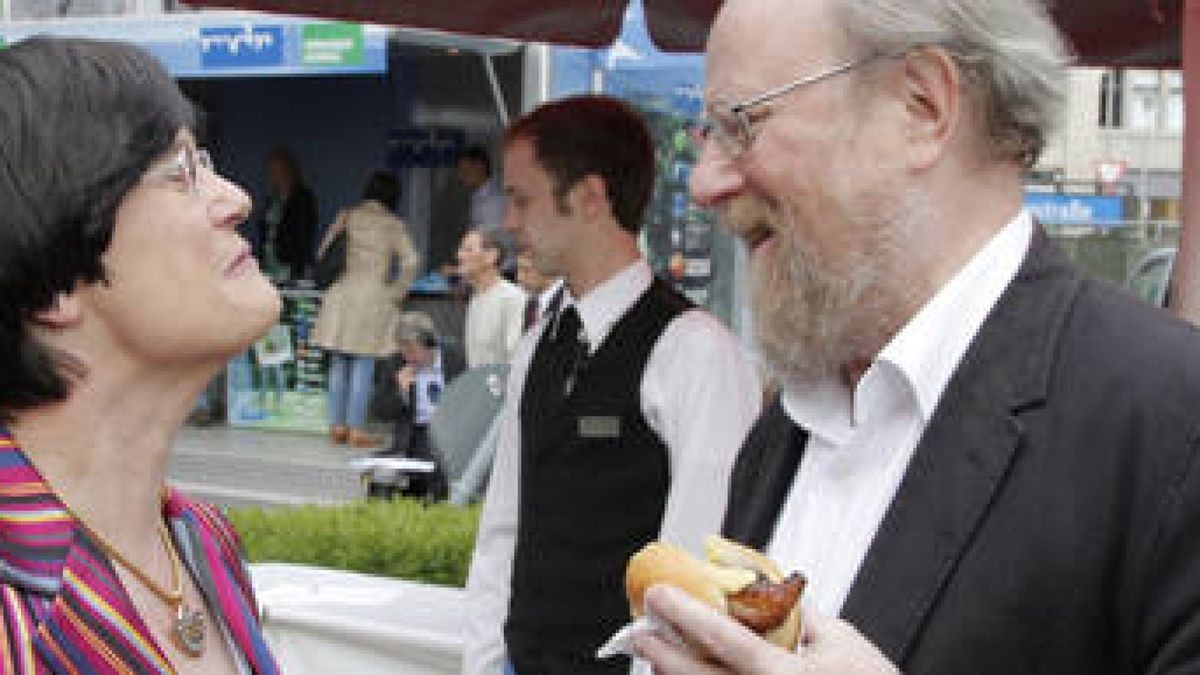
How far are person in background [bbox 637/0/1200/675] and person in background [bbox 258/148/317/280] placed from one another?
1182 cm

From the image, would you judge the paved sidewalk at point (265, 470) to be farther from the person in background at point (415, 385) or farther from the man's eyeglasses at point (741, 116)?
the man's eyeglasses at point (741, 116)

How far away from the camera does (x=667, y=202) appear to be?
11508 mm

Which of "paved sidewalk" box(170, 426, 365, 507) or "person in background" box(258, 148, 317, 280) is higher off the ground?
"person in background" box(258, 148, 317, 280)

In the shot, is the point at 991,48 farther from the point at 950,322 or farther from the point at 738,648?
the point at 738,648

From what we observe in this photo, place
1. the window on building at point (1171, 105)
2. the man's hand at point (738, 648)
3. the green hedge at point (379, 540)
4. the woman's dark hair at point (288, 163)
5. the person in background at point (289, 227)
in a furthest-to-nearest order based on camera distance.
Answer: the window on building at point (1171, 105), the person in background at point (289, 227), the woman's dark hair at point (288, 163), the green hedge at point (379, 540), the man's hand at point (738, 648)

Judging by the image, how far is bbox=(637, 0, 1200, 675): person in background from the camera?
142 centimetres

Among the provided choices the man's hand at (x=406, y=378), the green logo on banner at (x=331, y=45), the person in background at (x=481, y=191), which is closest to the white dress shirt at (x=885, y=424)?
the man's hand at (x=406, y=378)

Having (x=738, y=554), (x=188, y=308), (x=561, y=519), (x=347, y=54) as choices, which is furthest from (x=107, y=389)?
(x=347, y=54)

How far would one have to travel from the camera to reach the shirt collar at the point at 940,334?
165 centimetres

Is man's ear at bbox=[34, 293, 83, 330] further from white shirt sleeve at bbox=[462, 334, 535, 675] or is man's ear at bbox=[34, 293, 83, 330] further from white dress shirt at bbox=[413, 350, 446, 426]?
white dress shirt at bbox=[413, 350, 446, 426]

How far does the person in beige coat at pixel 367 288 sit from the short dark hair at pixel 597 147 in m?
8.34

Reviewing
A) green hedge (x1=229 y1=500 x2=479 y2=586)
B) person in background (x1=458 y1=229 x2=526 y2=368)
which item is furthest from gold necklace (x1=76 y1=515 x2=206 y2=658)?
person in background (x1=458 y1=229 x2=526 y2=368)

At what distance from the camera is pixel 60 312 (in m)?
1.69

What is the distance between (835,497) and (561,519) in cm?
161
